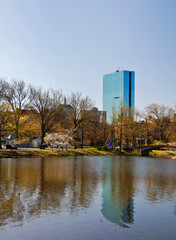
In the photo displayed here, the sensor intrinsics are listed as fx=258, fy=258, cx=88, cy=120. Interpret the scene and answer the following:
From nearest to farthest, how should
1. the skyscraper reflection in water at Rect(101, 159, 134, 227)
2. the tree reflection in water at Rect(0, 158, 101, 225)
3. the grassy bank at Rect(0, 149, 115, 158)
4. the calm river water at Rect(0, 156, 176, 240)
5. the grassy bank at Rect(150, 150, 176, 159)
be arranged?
1. the calm river water at Rect(0, 156, 176, 240)
2. the skyscraper reflection in water at Rect(101, 159, 134, 227)
3. the tree reflection in water at Rect(0, 158, 101, 225)
4. the grassy bank at Rect(0, 149, 115, 158)
5. the grassy bank at Rect(150, 150, 176, 159)

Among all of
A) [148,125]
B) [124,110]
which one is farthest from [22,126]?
[148,125]

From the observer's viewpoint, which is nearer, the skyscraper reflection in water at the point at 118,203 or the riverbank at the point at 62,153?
the skyscraper reflection in water at the point at 118,203

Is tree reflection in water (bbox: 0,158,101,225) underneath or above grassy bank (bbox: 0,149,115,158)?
underneath

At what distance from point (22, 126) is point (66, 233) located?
52.6 metres

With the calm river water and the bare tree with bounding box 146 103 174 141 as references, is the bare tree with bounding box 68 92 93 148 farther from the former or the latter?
the calm river water

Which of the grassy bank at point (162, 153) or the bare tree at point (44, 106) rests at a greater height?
the bare tree at point (44, 106)

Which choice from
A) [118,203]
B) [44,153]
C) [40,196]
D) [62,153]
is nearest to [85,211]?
[118,203]

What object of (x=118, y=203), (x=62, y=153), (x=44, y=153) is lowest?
(x=118, y=203)

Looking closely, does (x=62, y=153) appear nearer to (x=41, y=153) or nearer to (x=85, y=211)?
(x=41, y=153)

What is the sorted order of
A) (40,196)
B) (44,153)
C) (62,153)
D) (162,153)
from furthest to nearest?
(162,153) < (62,153) < (44,153) < (40,196)

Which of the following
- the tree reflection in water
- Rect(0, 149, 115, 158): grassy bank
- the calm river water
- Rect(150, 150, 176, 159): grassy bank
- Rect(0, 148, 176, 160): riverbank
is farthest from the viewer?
Rect(150, 150, 176, 159): grassy bank

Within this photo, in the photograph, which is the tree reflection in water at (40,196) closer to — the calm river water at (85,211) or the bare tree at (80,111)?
the calm river water at (85,211)

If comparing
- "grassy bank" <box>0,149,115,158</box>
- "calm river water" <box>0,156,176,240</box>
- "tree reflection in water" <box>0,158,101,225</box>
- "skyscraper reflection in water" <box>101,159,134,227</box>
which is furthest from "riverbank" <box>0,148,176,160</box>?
"skyscraper reflection in water" <box>101,159,134,227</box>

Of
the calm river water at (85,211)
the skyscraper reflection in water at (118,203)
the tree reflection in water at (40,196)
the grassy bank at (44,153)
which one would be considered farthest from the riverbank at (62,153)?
the skyscraper reflection in water at (118,203)
